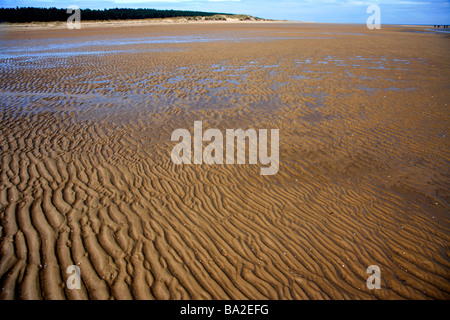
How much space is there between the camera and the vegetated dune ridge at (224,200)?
12.0ft

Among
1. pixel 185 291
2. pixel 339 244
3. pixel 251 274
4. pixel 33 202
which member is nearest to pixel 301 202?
pixel 339 244

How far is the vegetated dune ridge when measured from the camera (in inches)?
144

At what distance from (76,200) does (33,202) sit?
85cm

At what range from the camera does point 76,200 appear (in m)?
5.04
